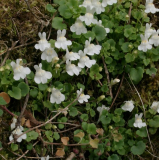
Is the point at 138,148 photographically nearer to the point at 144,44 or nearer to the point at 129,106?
the point at 129,106

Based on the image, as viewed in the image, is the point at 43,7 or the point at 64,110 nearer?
the point at 64,110

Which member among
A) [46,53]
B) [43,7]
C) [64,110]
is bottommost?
[64,110]

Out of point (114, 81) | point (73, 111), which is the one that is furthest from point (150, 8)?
point (73, 111)

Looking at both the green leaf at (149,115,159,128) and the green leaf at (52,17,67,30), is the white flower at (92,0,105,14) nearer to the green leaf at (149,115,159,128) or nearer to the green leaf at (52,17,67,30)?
the green leaf at (52,17,67,30)

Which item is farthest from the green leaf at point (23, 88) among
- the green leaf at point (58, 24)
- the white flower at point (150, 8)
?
the white flower at point (150, 8)

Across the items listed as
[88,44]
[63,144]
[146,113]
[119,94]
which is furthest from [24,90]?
[146,113]

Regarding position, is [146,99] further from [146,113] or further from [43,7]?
[43,7]

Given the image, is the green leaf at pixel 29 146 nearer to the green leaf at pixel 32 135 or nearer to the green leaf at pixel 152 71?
the green leaf at pixel 32 135

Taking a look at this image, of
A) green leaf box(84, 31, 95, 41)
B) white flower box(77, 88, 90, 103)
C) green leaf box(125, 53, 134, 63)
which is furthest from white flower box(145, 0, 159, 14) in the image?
white flower box(77, 88, 90, 103)
